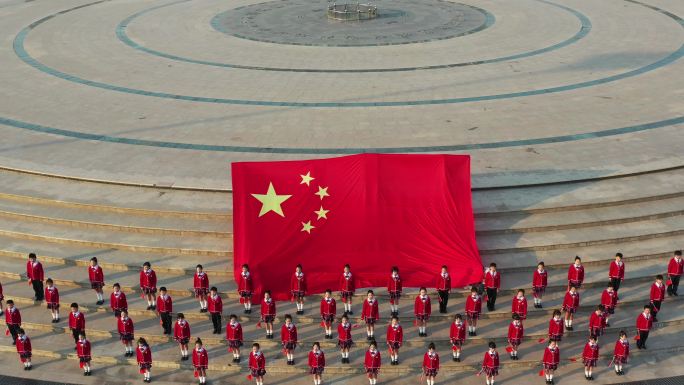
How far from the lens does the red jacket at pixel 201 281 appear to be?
16617 millimetres

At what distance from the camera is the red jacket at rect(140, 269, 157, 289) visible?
16.7 m

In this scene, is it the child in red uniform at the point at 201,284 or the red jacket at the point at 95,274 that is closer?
the child in red uniform at the point at 201,284

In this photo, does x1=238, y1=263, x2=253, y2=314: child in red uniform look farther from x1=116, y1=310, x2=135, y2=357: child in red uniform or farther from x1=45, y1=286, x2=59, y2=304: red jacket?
x1=45, y1=286, x2=59, y2=304: red jacket

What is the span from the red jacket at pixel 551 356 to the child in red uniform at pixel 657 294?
263cm

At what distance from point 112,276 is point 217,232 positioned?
2444 millimetres

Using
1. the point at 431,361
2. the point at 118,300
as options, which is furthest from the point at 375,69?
the point at 431,361

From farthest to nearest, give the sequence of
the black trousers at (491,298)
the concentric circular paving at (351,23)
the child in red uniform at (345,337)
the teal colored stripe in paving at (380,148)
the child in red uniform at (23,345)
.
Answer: the concentric circular paving at (351,23) < the teal colored stripe in paving at (380,148) < the black trousers at (491,298) < the child in red uniform at (23,345) < the child in red uniform at (345,337)

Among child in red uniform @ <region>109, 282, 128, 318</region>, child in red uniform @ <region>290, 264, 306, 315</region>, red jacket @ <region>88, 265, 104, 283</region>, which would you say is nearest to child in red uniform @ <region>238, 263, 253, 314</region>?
child in red uniform @ <region>290, 264, 306, 315</region>

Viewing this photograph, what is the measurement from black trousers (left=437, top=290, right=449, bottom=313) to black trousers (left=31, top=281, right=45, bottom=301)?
832 centimetres

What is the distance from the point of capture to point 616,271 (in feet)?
54.5

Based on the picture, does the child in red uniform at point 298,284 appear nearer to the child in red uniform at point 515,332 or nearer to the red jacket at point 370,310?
the red jacket at point 370,310

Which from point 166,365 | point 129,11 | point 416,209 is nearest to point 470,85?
point 416,209

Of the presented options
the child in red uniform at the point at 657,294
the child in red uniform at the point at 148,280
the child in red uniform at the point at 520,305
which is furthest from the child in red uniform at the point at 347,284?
the child in red uniform at the point at 657,294

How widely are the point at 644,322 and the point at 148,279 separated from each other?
9654 mm
